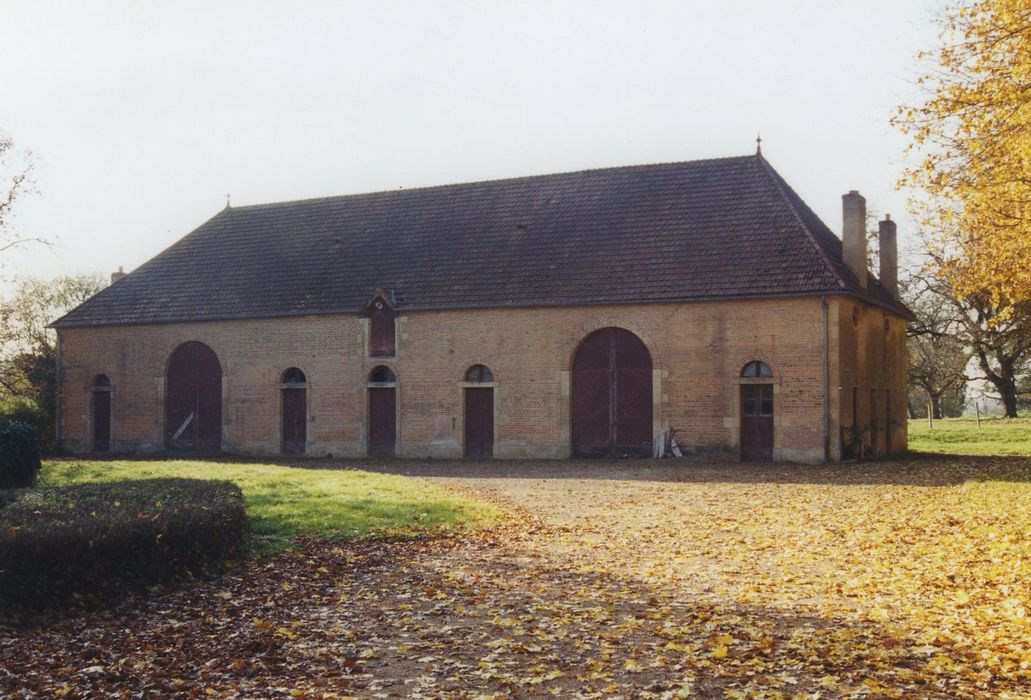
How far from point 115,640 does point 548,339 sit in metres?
21.0

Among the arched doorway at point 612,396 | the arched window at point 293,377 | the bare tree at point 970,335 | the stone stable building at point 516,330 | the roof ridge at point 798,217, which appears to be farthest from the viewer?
the bare tree at point 970,335

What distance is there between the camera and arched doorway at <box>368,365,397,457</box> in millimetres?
31516

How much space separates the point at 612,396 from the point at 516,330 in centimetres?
362

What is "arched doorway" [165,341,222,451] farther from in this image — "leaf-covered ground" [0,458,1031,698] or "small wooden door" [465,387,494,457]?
"leaf-covered ground" [0,458,1031,698]

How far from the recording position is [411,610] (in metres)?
9.92

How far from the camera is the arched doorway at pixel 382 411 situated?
31.5 m

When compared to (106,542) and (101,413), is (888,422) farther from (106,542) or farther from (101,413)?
(101,413)

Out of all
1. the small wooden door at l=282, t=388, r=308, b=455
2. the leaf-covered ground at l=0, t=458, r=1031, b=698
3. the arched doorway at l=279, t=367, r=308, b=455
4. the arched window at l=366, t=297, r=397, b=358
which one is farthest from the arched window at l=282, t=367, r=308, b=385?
the leaf-covered ground at l=0, t=458, r=1031, b=698

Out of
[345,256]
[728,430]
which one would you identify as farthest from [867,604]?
[345,256]

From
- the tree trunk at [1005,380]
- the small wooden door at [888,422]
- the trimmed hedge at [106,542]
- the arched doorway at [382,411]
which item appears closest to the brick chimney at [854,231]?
the small wooden door at [888,422]

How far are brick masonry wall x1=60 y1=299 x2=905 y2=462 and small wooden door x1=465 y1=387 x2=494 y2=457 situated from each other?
1.09ft

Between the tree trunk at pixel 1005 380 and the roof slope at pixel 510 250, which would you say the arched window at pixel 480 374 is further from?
the tree trunk at pixel 1005 380

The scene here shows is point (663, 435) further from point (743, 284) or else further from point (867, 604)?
point (867, 604)

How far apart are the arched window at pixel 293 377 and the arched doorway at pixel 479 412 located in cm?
615
